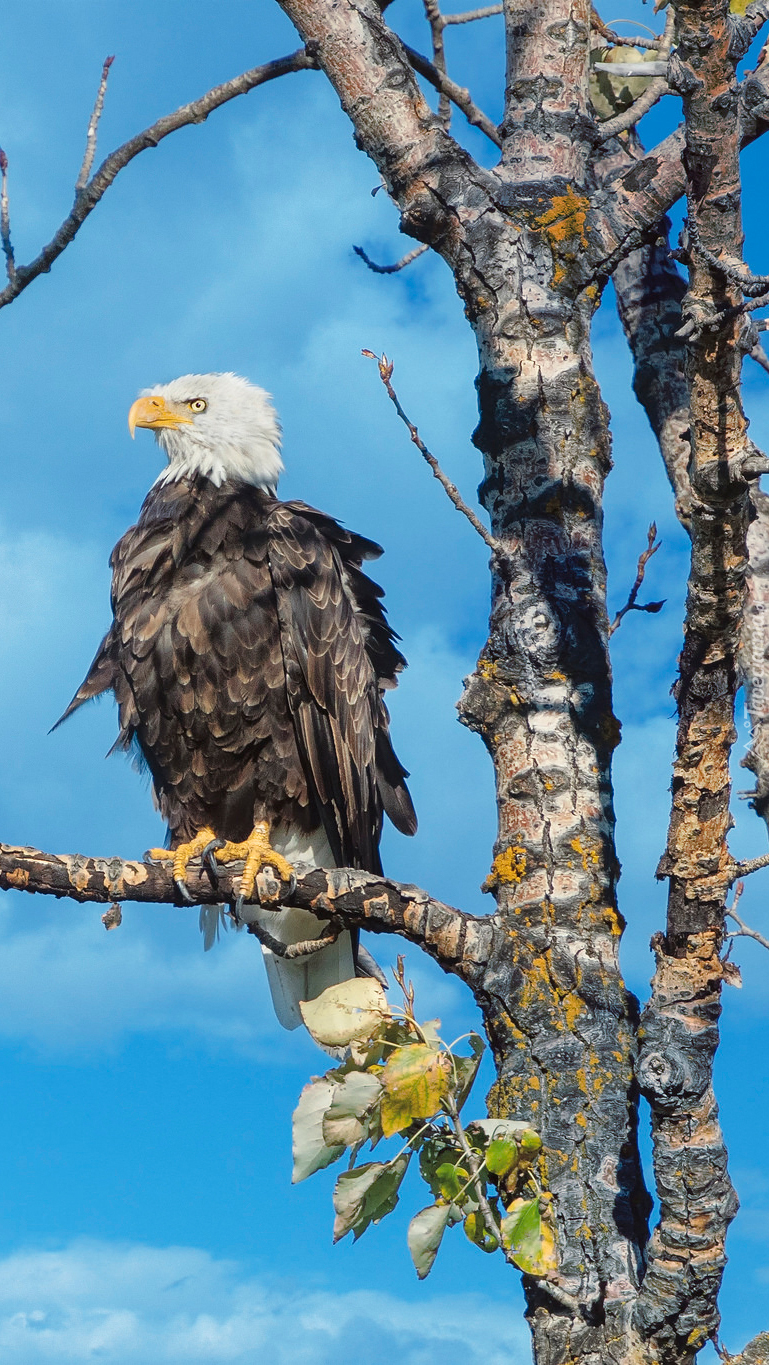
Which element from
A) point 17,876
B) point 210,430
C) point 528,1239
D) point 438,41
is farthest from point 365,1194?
point 438,41

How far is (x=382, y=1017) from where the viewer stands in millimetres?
3258

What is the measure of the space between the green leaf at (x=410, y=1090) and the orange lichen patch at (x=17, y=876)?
65.3 inches

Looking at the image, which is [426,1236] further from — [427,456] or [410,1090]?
[427,456]

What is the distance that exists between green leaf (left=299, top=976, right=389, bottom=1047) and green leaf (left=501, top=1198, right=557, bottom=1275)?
601 mm

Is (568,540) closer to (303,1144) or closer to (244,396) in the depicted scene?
(303,1144)

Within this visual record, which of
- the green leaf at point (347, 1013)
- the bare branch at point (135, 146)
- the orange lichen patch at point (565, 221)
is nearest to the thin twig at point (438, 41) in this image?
the bare branch at point (135, 146)

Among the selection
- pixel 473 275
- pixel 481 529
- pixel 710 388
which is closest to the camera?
pixel 710 388

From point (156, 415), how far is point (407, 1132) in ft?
13.9

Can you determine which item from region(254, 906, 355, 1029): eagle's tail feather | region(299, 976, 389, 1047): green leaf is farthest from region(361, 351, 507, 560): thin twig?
region(254, 906, 355, 1029): eagle's tail feather

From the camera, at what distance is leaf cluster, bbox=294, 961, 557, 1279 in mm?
3066

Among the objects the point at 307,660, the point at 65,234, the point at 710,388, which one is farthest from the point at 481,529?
the point at 65,234

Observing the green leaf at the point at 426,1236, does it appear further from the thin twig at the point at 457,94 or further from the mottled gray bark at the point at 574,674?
the thin twig at the point at 457,94

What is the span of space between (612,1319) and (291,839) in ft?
9.50

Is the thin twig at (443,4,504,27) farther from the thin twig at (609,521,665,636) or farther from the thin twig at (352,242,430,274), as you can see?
the thin twig at (609,521,665,636)
